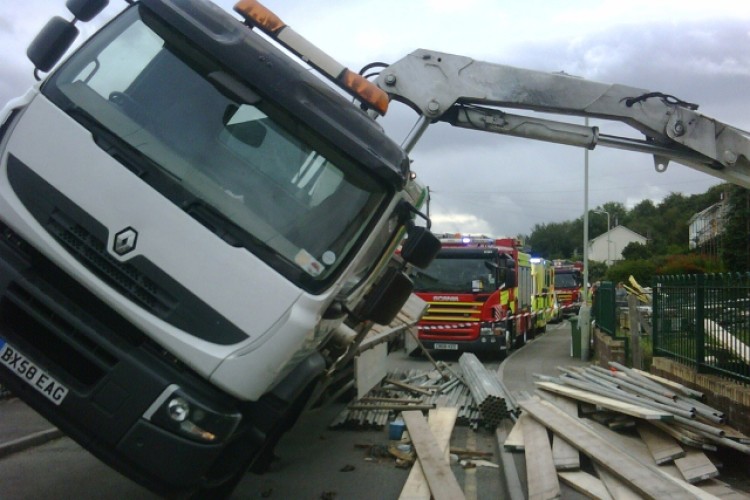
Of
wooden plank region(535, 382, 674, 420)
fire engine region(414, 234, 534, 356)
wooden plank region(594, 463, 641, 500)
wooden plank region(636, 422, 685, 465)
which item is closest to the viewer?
wooden plank region(594, 463, 641, 500)

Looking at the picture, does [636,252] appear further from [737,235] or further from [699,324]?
[699,324]

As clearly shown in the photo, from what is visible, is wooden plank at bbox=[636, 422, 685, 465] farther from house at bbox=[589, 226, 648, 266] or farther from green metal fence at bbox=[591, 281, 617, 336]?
house at bbox=[589, 226, 648, 266]

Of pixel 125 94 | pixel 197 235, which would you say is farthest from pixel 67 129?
pixel 197 235

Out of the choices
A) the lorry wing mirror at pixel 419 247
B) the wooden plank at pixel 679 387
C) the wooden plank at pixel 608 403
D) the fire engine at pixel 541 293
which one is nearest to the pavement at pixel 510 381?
the fire engine at pixel 541 293

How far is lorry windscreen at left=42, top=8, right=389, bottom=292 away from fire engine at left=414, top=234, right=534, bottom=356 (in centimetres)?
1343

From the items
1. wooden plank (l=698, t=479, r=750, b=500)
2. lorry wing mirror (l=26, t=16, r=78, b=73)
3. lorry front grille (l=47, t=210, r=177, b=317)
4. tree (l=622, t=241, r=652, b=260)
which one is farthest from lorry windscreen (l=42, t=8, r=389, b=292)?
tree (l=622, t=241, r=652, b=260)

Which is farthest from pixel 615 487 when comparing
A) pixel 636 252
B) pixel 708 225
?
pixel 636 252

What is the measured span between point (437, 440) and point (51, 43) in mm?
5512

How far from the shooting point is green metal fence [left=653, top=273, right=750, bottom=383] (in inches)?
334

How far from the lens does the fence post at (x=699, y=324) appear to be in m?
9.54

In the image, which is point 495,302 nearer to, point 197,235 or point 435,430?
point 435,430

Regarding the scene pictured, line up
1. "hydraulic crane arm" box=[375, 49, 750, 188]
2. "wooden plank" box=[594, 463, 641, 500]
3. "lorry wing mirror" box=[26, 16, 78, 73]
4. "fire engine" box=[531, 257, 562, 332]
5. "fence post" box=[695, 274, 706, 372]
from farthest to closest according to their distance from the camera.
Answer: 1. "fire engine" box=[531, 257, 562, 332]
2. "fence post" box=[695, 274, 706, 372]
3. "hydraulic crane arm" box=[375, 49, 750, 188]
4. "wooden plank" box=[594, 463, 641, 500]
5. "lorry wing mirror" box=[26, 16, 78, 73]

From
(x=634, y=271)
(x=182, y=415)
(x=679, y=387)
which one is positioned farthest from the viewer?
(x=634, y=271)

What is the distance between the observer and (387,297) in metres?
5.94
